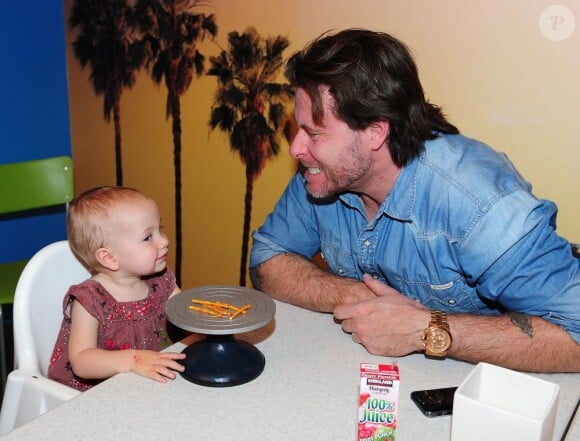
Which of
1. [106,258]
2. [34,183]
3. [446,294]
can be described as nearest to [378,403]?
[446,294]

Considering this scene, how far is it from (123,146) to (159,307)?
6.08 feet

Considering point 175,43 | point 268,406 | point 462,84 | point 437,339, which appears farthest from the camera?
point 175,43

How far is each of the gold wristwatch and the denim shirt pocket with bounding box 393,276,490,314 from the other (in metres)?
0.20

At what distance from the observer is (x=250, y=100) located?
9.36 ft

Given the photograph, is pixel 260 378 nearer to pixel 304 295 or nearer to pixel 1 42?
pixel 304 295

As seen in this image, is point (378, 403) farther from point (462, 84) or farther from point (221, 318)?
point (462, 84)

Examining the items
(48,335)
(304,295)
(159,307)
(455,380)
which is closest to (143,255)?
(159,307)

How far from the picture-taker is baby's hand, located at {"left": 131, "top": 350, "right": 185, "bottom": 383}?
4.36 feet

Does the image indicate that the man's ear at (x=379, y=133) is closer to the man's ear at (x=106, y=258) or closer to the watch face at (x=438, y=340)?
the watch face at (x=438, y=340)

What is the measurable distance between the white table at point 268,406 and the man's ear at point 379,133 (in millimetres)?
542

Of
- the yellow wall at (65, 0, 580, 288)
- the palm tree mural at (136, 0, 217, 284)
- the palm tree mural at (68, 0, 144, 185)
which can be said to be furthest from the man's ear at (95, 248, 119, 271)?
the palm tree mural at (68, 0, 144, 185)

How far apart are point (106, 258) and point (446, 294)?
0.88 meters

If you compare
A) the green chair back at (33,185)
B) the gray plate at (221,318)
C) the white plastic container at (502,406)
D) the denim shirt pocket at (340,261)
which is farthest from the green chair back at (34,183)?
the white plastic container at (502,406)

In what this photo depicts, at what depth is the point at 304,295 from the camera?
1.69 m
